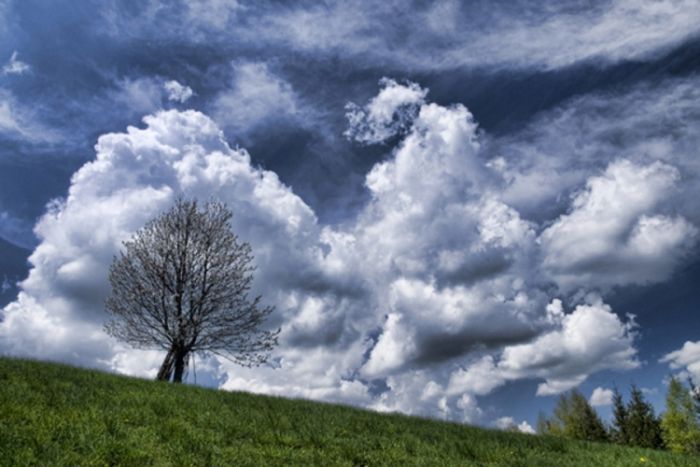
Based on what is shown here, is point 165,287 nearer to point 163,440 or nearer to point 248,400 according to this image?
point 248,400

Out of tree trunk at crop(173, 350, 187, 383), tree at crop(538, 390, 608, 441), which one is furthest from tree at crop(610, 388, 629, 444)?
tree trunk at crop(173, 350, 187, 383)

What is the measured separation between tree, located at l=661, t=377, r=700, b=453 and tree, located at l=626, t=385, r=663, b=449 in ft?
5.85

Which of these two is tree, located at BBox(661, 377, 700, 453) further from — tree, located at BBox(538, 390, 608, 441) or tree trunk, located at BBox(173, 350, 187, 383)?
tree trunk, located at BBox(173, 350, 187, 383)

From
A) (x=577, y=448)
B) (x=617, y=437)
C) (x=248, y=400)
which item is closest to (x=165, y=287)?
(x=248, y=400)

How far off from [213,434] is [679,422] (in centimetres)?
6653

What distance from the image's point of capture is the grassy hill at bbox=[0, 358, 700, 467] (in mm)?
8039

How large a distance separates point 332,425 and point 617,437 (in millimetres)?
72965

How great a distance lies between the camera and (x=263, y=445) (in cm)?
977

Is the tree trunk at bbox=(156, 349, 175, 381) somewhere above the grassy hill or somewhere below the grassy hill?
above

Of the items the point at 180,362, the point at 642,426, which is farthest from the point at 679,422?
the point at 180,362

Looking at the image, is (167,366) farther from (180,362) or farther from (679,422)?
(679,422)

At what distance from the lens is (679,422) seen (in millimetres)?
58594

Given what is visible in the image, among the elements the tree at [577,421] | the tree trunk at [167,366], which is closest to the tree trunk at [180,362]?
the tree trunk at [167,366]

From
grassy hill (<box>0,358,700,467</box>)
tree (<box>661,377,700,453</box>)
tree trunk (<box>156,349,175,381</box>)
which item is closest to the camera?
grassy hill (<box>0,358,700,467</box>)
